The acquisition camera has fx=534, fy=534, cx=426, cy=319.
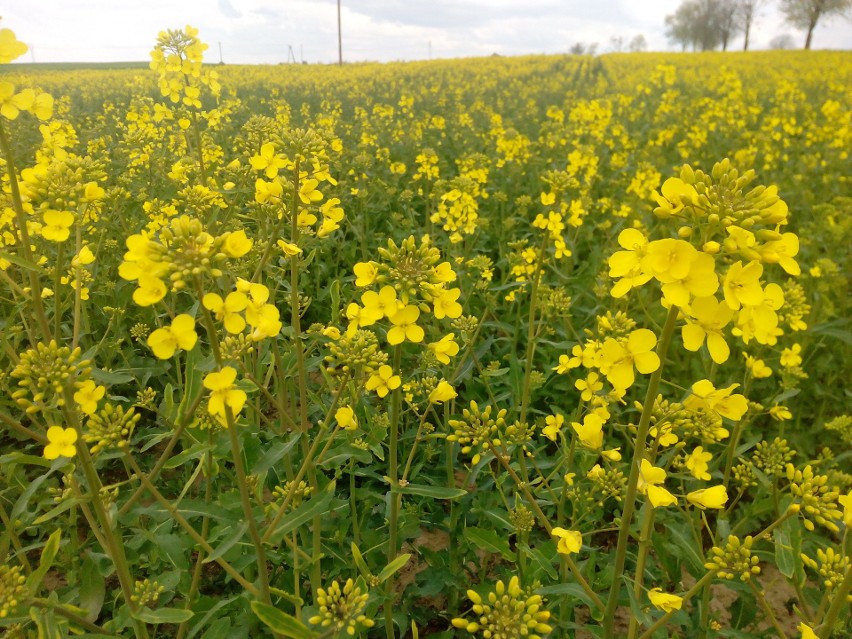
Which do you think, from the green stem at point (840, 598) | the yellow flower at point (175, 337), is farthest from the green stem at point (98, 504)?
the green stem at point (840, 598)

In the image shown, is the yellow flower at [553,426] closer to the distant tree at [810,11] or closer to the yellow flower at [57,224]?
the yellow flower at [57,224]

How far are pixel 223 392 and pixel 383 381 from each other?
22.2 inches

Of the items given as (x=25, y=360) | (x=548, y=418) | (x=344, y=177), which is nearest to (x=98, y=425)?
(x=25, y=360)

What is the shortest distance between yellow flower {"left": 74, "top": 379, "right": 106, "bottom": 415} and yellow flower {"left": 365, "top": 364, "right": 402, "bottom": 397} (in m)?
0.83

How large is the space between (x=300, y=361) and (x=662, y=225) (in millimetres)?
5021

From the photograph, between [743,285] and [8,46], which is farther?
[8,46]

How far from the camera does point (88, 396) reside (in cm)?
166

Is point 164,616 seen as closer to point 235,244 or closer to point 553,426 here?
point 235,244

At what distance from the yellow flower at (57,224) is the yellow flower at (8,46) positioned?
0.61 meters

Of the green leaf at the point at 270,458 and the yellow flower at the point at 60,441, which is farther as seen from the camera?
the green leaf at the point at 270,458

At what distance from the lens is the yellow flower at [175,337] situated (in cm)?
142

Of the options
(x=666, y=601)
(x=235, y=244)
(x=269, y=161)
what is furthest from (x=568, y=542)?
(x=269, y=161)

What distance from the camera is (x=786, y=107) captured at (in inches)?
443

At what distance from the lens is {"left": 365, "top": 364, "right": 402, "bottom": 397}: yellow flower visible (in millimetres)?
1809
